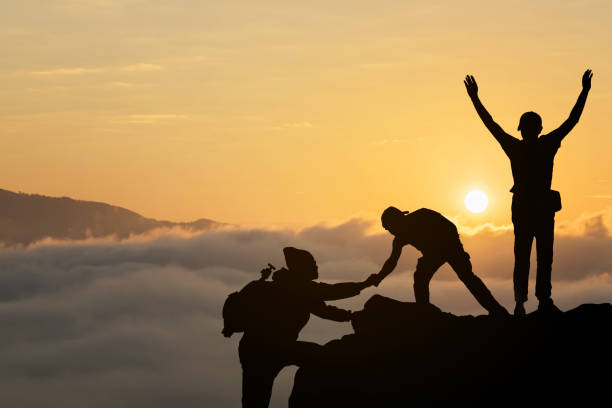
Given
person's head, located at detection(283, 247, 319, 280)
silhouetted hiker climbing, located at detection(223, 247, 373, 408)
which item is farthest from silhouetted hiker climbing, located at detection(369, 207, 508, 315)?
person's head, located at detection(283, 247, 319, 280)

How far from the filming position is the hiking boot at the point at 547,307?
23413mm

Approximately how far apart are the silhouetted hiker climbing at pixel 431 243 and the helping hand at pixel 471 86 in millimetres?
2531

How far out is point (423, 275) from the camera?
24641 millimetres

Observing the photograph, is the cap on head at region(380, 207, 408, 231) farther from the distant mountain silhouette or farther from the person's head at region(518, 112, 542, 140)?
the person's head at region(518, 112, 542, 140)

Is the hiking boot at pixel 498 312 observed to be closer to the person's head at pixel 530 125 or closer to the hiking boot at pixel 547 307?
the hiking boot at pixel 547 307

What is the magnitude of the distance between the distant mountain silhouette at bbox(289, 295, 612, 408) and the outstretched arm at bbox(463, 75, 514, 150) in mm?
3530

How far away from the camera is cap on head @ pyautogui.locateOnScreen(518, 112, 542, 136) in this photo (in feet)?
77.6

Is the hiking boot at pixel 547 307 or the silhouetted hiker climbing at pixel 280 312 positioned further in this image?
the hiking boot at pixel 547 307

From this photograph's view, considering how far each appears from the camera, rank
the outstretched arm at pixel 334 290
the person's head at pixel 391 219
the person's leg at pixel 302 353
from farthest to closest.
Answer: the person's head at pixel 391 219 → the person's leg at pixel 302 353 → the outstretched arm at pixel 334 290

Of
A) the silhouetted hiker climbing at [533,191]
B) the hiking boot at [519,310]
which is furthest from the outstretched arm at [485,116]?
the hiking boot at [519,310]

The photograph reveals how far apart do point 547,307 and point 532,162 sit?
287cm

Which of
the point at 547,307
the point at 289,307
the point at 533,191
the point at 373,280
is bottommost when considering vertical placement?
the point at 289,307

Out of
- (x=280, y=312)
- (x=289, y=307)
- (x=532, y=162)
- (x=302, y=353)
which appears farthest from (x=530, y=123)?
(x=302, y=353)

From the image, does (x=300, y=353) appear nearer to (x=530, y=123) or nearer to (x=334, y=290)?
(x=334, y=290)
